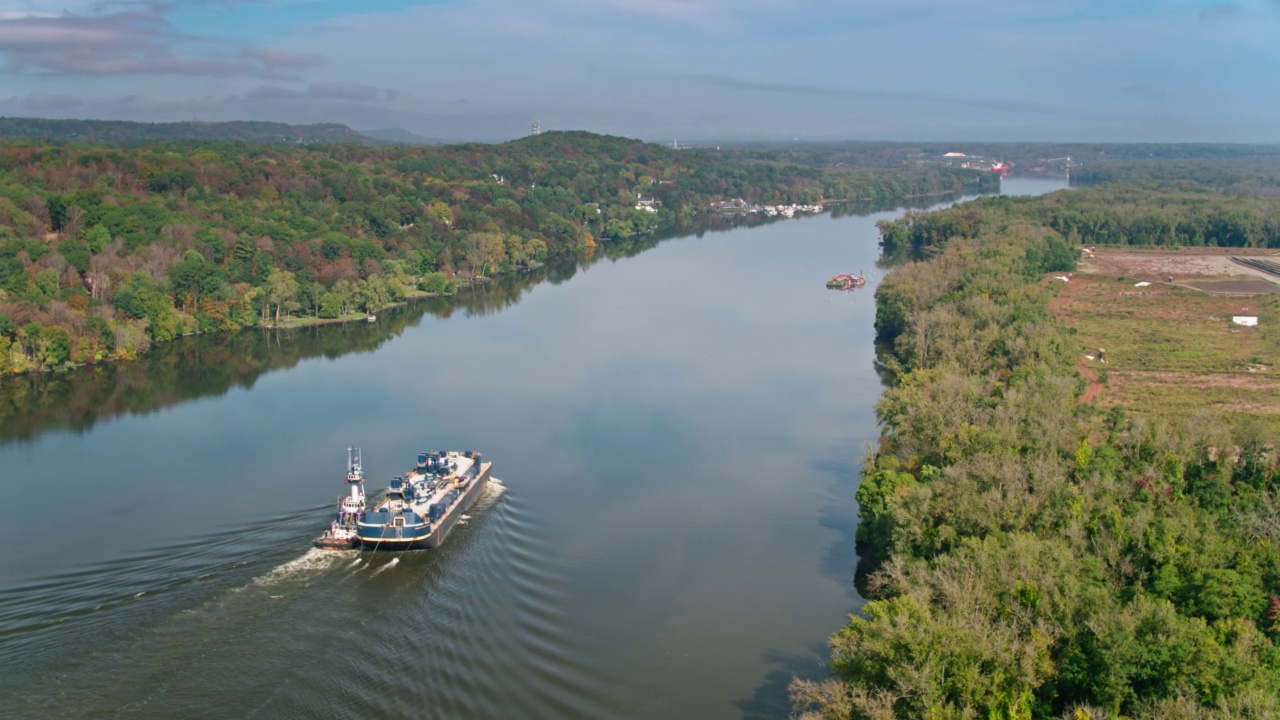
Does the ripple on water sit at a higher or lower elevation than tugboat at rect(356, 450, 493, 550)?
lower

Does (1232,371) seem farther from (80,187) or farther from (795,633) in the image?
(80,187)

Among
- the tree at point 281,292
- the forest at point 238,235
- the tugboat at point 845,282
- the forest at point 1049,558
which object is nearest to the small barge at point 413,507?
the forest at point 1049,558

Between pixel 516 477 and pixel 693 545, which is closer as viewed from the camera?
pixel 693 545

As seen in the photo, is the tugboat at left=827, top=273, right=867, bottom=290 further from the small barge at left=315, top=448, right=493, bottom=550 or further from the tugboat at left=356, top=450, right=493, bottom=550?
the small barge at left=315, top=448, right=493, bottom=550

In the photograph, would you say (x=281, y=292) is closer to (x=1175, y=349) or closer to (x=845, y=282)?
(x=845, y=282)

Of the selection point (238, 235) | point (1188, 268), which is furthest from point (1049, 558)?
point (1188, 268)

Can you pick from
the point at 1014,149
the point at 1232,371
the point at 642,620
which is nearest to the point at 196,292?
the point at 642,620

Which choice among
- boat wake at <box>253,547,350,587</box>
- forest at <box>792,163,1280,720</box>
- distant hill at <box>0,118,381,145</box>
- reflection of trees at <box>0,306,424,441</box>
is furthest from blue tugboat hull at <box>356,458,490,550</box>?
distant hill at <box>0,118,381,145</box>
